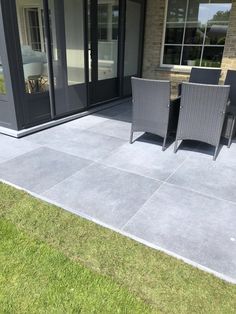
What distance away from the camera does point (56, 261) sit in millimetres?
1985

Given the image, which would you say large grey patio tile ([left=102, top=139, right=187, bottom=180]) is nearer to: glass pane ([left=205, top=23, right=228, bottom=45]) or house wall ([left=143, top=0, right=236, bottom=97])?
house wall ([left=143, top=0, right=236, bottom=97])

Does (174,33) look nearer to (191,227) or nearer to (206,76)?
(206,76)

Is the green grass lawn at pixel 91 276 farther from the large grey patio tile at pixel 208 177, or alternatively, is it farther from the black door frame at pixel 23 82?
the black door frame at pixel 23 82

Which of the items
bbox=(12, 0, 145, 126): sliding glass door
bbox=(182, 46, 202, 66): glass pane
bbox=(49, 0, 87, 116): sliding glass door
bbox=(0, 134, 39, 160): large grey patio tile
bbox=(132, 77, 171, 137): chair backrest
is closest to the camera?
bbox=(132, 77, 171, 137): chair backrest

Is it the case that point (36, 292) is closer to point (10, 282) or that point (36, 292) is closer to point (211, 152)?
point (10, 282)

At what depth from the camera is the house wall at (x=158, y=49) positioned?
247 inches

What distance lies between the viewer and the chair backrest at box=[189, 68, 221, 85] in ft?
16.9

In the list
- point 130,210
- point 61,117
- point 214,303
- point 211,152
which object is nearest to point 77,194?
point 130,210

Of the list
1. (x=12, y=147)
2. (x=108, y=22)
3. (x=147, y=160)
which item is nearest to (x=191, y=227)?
(x=147, y=160)

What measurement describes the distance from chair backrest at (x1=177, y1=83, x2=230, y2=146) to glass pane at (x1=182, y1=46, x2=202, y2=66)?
3760 mm

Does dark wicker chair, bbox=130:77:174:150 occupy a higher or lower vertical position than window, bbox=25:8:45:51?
lower

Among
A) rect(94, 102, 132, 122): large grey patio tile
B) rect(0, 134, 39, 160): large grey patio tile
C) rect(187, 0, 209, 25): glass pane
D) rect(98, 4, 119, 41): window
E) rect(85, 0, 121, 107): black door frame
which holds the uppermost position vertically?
rect(187, 0, 209, 25): glass pane

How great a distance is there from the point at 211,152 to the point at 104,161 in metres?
1.55

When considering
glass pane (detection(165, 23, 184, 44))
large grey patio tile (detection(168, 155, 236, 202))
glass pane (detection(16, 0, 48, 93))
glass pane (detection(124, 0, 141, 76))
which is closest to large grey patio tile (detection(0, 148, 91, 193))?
large grey patio tile (detection(168, 155, 236, 202))
